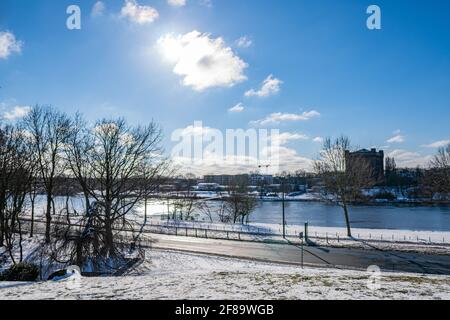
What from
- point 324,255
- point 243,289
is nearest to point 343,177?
point 324,255

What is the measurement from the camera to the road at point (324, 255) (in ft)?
61.5

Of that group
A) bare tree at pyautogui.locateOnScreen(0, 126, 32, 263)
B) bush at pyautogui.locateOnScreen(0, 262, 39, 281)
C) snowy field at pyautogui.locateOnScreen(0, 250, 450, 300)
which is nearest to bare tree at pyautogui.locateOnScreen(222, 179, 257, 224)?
bare tree at pyautogui.locateOnScreen(0, 126, 32, 263)

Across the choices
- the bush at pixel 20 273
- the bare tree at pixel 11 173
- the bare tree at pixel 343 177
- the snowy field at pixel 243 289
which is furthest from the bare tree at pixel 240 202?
the snowy field at pixel 243 289

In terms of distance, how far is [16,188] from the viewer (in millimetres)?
21781

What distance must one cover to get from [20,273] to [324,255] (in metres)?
19.2

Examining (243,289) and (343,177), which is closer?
(243,289)

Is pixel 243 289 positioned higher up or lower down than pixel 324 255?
higher up

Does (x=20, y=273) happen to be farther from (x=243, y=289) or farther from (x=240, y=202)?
(x=240, y=202)

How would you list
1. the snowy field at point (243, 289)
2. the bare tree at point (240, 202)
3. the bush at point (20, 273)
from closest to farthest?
the snowy field at point (243, 289), the bush at point (20, 273), the bare tree at point (240, 202)

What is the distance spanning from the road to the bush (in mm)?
11975

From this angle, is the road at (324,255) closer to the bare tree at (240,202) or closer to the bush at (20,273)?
the bush at (20,273)

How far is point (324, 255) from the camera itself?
22234 mm

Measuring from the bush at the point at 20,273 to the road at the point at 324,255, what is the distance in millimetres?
11975

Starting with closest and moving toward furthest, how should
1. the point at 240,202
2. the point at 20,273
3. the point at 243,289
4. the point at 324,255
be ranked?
1. the point at 243,289
2. the point at 20,273
3. the point at 324,255
4. the point at 240,202
